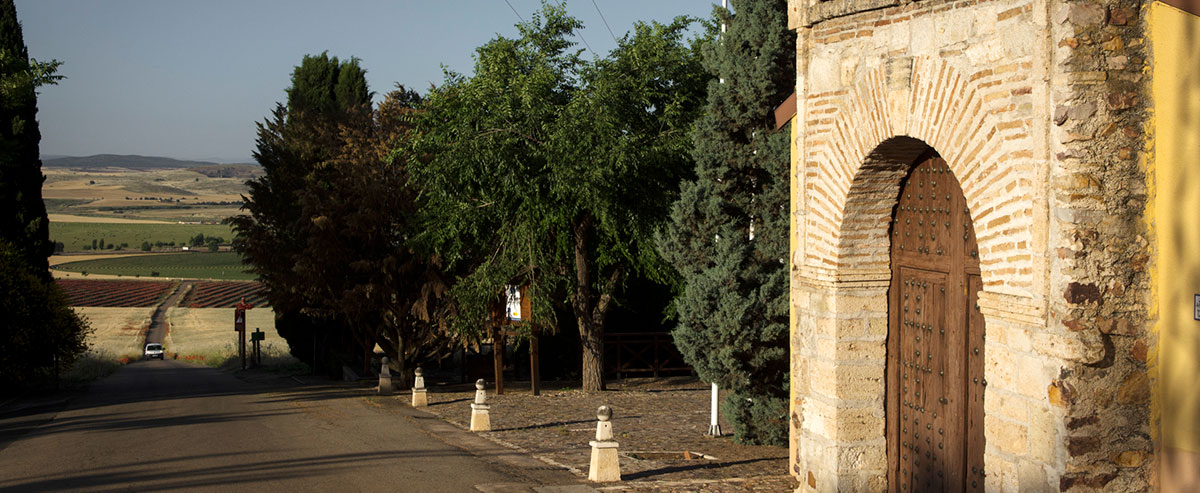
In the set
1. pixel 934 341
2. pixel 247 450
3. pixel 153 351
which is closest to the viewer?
pixel 934 341

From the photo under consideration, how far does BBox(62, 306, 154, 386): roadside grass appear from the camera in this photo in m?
33.7

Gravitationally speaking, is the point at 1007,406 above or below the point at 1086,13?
below

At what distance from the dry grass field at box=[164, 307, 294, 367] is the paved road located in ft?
74.9

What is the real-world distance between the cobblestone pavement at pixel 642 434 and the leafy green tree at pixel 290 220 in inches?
229

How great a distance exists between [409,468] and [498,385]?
351 inches

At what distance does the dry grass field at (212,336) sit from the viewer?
47.4 meters

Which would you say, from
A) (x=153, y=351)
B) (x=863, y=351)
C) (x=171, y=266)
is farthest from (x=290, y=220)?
(x=171, y=266)

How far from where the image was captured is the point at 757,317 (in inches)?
456

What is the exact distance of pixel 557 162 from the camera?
1798 cm

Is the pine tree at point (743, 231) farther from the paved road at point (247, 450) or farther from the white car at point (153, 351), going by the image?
the white car at point (153, 351)

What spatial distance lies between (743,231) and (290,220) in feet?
59.1

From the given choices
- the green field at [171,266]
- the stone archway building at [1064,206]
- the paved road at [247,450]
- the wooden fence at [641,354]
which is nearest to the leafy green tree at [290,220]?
the paved road at [247,450]

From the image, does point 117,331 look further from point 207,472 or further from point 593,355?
point 207,472

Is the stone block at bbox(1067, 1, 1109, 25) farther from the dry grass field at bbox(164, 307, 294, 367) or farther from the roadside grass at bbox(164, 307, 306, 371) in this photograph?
the dry grass field at bbox(164, 307, 294, 367)
